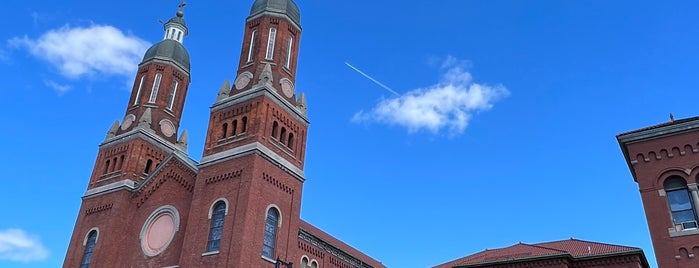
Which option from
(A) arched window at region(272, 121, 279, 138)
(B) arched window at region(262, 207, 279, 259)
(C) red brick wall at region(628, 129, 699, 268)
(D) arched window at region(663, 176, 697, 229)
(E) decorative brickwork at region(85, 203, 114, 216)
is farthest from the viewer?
(E) decorative brickwork at region(85, 203, 114, 216)

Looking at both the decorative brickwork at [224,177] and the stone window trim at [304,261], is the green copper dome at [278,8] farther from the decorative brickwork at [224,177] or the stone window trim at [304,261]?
the stone window trim at [304,261]

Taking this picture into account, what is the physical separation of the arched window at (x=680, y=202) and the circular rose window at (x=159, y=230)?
75.3 ft

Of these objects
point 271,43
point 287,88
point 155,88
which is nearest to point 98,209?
point 155,88

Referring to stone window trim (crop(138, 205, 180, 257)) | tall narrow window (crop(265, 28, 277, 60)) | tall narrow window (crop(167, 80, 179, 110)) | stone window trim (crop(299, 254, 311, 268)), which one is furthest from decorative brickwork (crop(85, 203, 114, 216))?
tall narrow window (crop(265, 28, 277, 60))

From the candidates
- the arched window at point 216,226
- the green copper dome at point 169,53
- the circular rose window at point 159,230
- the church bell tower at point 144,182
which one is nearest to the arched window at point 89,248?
the church bell tower at point 144,182

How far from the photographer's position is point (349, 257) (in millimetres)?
37844

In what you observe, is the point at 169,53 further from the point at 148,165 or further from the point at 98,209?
the point at 98,209

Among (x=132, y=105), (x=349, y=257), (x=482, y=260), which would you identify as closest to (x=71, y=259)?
(x=132, y=105)

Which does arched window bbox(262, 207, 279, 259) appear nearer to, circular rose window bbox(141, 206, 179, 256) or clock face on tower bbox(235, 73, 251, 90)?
circular rose window bbox(141, 206, 179, 256)

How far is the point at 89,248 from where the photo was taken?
32.0 meters

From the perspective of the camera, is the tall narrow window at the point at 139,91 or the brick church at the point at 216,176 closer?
the brick church at the point at 216,176

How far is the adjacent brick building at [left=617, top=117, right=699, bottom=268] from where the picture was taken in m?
19.8

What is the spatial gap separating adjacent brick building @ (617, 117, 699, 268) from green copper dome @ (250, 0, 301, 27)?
68.4 feet

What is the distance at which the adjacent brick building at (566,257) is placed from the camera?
27625 mm
